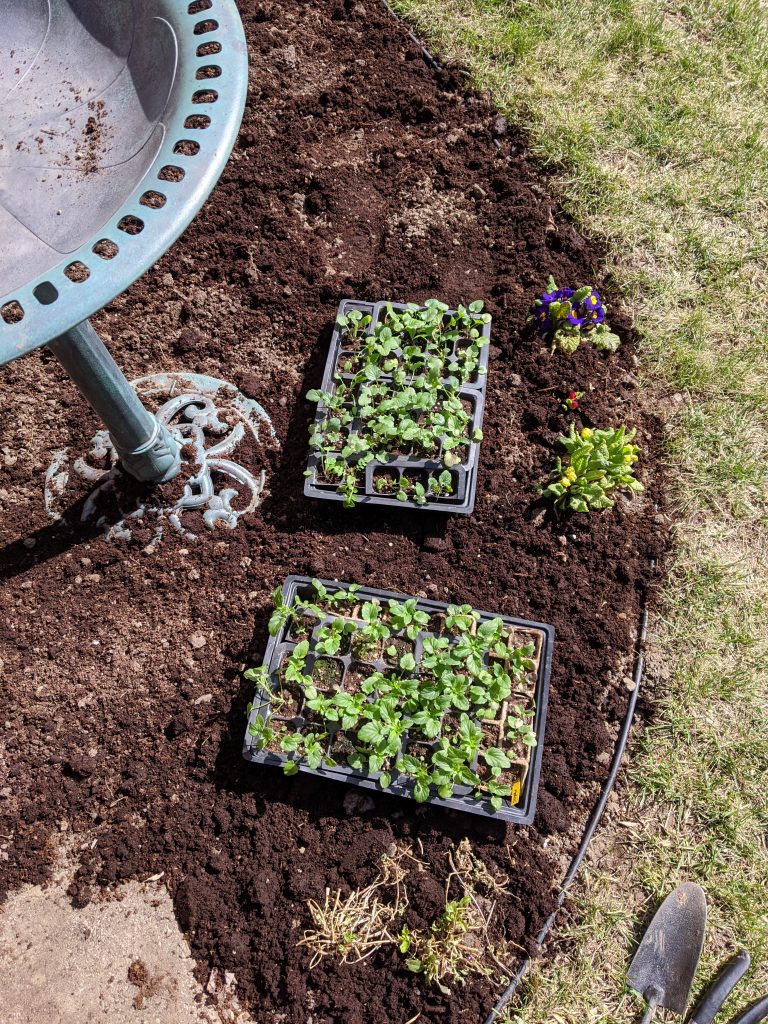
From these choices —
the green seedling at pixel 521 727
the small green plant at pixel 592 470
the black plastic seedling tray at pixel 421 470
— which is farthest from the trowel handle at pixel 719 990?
Answer: the black plastic seedling tray at pixel 421 470

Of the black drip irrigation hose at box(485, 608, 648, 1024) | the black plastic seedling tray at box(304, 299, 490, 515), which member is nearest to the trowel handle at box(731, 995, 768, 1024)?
the black drip irrigation hose at box(485, 608, 648, 1024)

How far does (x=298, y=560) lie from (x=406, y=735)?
2.56 ft

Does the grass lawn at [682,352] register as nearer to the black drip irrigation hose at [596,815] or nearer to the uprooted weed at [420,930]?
the black drip irrigation hose at [596,815]

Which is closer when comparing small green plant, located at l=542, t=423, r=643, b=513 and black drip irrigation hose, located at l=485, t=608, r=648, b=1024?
black drip irrigation hose, located at l=485, t=608, r=648, b=1024

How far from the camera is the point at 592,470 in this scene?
278 centimetres

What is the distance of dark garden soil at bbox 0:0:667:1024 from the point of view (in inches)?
93.3

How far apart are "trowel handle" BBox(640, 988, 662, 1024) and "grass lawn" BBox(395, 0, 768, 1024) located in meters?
0.05

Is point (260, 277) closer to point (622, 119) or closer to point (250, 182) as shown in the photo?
point (250, 182)

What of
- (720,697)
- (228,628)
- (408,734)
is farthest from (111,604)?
(720,697)

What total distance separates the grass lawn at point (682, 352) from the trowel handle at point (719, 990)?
0.14 ft

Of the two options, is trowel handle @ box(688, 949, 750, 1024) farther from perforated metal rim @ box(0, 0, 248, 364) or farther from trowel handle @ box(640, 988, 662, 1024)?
perforated metal rim @ box(0, 0, 248, 364)

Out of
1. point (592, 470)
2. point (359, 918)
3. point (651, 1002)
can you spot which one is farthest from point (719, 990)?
point (592, 470)

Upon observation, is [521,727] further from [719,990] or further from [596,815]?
[719,990]

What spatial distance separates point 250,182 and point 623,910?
11.2 feet
